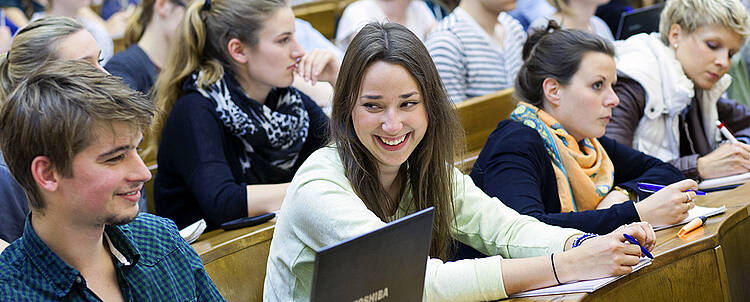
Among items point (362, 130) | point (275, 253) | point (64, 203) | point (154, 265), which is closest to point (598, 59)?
point (362, 130)

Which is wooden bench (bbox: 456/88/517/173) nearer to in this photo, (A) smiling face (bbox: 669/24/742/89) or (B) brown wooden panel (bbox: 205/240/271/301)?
(A) smiling face (bbox: 669/24/742/89)

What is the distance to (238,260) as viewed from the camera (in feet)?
6.63

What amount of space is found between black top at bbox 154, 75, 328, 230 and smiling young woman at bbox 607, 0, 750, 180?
1.17 meters

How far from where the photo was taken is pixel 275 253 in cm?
172

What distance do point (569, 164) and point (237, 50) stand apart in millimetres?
1130

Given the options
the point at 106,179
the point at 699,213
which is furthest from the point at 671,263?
the point at 106,179

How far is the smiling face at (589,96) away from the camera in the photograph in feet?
7.87

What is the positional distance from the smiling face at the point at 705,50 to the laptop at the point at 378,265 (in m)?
2.09

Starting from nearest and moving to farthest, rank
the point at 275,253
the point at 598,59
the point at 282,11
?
the point at 275,253
the point at 598,59
the point at 282,11

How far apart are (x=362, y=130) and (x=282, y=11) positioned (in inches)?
44.7

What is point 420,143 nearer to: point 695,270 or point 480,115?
point 695,270

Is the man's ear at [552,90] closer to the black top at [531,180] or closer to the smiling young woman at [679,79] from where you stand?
the black top at [531,180]

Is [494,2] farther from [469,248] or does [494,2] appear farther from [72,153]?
[72,153]

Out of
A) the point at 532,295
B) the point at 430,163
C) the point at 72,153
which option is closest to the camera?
the point at 72,153
